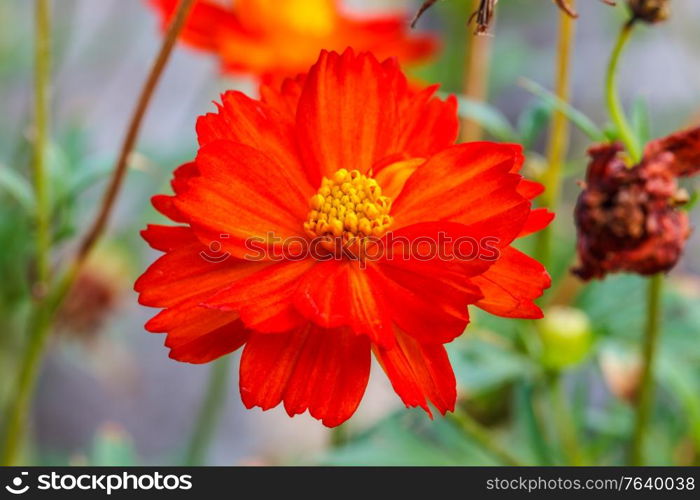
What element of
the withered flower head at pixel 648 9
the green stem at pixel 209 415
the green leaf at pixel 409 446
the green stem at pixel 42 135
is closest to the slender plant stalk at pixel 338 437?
the green leaf at pixel 409 446

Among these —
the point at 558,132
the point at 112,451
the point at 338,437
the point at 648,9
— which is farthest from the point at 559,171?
the point at 112,451

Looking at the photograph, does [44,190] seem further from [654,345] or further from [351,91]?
[654,345]

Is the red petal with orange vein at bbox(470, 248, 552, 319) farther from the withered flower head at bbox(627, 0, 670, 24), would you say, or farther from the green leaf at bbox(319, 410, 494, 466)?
the green leaf at bbox(319, 410, 494, 466)

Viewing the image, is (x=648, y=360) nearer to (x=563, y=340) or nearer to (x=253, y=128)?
(x=563, y=340)

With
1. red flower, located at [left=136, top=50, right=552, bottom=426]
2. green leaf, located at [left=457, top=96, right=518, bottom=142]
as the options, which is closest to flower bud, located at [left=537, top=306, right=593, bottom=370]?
green leaf, located at [left=457, top=96, right=518, bottom=142]

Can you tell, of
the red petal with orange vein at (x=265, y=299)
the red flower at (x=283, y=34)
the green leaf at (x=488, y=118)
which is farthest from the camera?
the red flower at (x=283, y=34)

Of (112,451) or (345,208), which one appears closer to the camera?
(345,208)

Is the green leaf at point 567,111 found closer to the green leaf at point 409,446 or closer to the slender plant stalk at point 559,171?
the slender plant stalk at point 559,171
